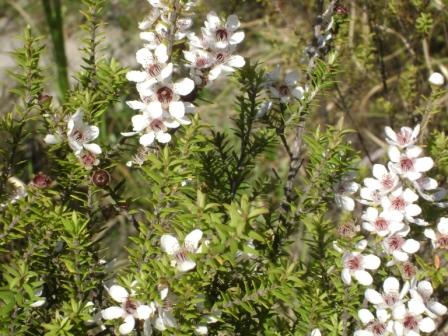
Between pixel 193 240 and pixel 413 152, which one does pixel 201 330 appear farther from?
pixel 413 152

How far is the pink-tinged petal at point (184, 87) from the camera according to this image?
4.63 ft

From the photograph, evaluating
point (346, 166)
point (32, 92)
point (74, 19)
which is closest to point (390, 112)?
point (346, 166)

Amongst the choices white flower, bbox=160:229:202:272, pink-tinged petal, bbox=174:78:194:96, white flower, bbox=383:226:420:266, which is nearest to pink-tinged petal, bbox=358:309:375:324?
white flower, bbox=383:226:420:266

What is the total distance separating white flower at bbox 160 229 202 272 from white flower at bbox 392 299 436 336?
16.3 inches

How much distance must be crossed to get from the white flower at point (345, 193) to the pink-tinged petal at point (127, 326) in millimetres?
549

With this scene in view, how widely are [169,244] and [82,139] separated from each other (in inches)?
14.0

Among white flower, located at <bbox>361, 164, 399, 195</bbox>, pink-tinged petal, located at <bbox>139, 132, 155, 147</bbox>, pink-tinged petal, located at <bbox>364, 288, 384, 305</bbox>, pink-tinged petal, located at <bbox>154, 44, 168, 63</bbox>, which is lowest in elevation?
pink-tinged petal, located at <bbox>364, 288, 384, 305</bbox>

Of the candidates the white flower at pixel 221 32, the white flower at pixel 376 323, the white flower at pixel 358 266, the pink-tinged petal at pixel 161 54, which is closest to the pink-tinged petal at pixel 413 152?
the white flower at pixel 358 266

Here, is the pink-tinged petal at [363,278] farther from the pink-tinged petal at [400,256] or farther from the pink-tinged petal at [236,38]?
the pink-tinged petal at [236,38]

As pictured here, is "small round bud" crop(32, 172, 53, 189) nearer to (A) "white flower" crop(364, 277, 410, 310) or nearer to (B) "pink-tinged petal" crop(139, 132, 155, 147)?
(B) "pink-tinged petal" crop(139, 132, 155, 147)

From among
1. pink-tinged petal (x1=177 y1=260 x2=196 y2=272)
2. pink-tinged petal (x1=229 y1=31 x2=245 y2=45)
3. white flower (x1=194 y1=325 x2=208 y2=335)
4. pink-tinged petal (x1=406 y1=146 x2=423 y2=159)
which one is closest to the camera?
pink-tinged petal (x1=177 y1=260 x2=196 y2=272)

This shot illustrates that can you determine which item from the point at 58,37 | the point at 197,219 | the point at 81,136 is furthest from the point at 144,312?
the point at 58,37

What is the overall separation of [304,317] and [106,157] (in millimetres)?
568

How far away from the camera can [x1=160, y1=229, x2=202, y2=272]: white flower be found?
4.11 feet
